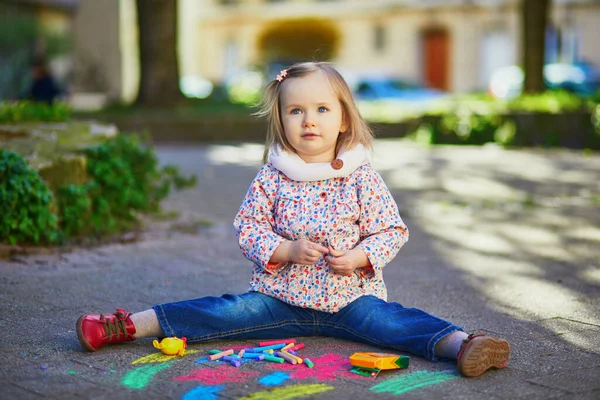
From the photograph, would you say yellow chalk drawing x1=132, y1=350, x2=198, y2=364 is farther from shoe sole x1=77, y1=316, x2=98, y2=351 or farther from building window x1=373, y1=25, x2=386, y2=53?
building window x1=373, y1=25, x2=386, y2=53

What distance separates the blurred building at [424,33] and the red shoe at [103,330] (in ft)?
106

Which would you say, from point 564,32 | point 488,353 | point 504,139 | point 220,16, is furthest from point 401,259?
point 220,16

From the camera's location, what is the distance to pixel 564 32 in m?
34.9

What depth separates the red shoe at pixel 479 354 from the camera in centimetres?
322

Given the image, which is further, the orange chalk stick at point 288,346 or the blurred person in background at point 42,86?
the blurred person in background at point 42,86

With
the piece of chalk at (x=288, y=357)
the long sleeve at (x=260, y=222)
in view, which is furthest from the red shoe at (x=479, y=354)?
the long sleeve at (x=260, y=222)

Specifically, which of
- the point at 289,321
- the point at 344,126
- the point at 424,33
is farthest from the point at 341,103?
the point at 424,33

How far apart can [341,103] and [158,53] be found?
11242 mm

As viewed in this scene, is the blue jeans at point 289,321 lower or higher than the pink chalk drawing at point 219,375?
higher

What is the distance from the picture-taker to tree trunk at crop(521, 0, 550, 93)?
53.7ft

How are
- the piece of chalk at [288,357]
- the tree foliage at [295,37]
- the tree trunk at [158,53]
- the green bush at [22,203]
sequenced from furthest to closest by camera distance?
the tree foliage at [295,37]
the tree trunk at [158,53]
the green bush at [22,203]
the piece of chalk at [288,357]

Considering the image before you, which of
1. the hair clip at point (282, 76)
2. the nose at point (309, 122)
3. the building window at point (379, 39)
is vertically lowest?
the nose at point (309, 122)

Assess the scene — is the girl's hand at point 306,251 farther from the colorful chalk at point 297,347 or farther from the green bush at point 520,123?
the green bush at point 520,123

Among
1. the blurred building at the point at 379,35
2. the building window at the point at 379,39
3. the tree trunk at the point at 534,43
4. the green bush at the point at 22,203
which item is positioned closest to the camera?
the green bush at the point at 22,203
